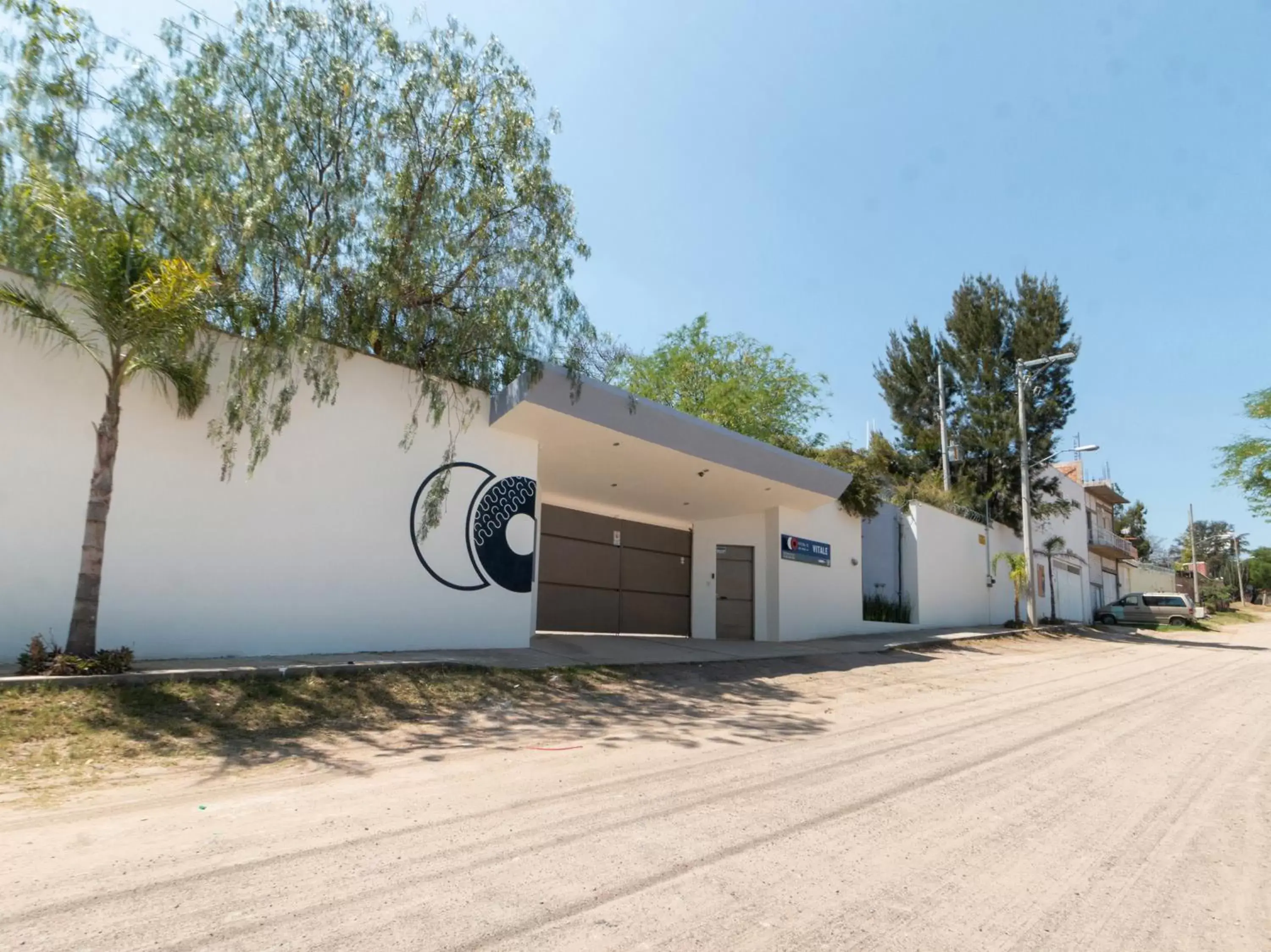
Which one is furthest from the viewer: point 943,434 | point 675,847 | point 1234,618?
point 1234,618

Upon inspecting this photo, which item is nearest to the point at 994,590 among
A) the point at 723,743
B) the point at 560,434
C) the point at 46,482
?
the point at 560,434

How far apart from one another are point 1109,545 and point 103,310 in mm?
51640

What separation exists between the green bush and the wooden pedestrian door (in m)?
4.30

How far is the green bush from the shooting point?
71.2 ft

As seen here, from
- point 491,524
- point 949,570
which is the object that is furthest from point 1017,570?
point 491,524

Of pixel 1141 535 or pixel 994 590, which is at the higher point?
pixel 1141 535

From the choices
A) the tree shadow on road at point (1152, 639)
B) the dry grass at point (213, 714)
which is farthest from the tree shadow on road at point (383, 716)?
the tree shadow on road at point (1152, 639)

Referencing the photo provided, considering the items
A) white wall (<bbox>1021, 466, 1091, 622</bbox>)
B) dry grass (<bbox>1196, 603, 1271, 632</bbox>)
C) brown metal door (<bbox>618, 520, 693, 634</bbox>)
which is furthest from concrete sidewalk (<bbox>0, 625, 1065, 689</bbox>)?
dry grass (<bbox>1196, 603, 1271, 632</bbox>)

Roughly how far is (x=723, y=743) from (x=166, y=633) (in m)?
6.78

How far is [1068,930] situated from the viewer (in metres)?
3.14

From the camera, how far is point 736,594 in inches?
742

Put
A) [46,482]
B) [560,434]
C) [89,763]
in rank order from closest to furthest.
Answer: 1. [89,763]
2. [46,482]
3. [560,434]

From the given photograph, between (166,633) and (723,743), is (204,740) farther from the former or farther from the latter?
(723,743)

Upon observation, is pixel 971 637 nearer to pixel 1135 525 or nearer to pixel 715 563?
pixel 715 563
